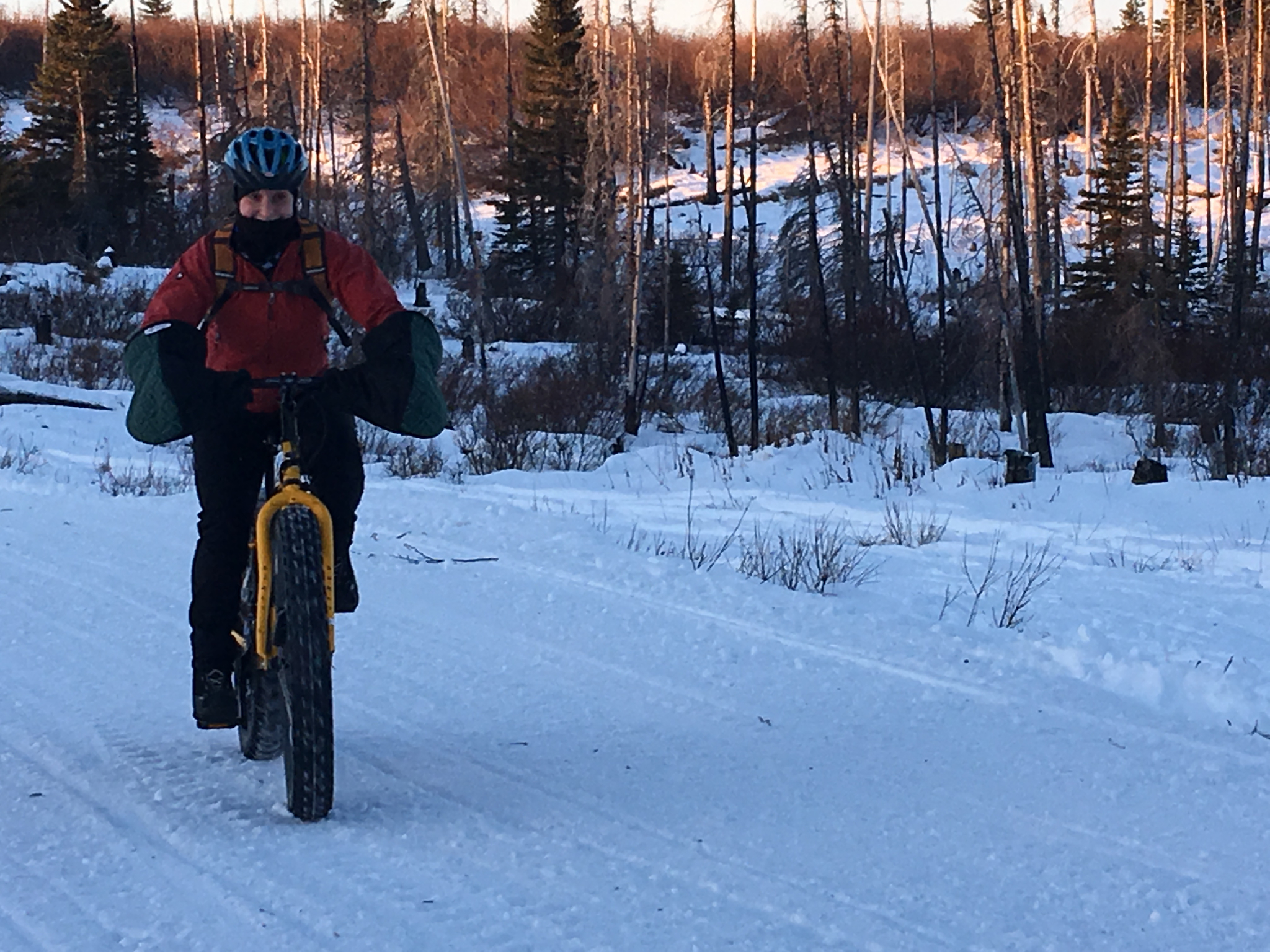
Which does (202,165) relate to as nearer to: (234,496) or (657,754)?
(234,496)

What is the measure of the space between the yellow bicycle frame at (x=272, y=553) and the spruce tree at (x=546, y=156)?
39.1 m

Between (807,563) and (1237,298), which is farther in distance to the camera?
(1237,298)

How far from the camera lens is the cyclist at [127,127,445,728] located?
10.8ft

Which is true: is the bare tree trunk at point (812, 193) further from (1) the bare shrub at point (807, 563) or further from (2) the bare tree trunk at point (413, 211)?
(2) the bare tree trunk at point (413, 211)

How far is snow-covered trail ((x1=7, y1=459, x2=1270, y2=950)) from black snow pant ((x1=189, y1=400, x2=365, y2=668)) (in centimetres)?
43

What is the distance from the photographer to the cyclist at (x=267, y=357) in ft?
10.8

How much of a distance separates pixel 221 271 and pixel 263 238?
0.15 meters

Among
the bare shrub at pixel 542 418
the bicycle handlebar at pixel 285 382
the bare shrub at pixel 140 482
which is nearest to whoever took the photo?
the bicycle handlebar at pixel 285 382

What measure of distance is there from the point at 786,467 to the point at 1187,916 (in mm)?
12666

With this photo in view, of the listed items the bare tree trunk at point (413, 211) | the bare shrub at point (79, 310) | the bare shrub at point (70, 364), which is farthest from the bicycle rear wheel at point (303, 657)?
the bare tree trunk at point (413, 211)

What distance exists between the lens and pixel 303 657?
311 cm

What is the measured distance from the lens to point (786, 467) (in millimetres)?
15414

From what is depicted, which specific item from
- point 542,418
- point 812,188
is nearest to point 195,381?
point 542,418

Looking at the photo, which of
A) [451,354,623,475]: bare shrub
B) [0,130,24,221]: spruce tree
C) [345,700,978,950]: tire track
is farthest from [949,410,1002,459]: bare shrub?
[0,130,24,221]: spruce tree
